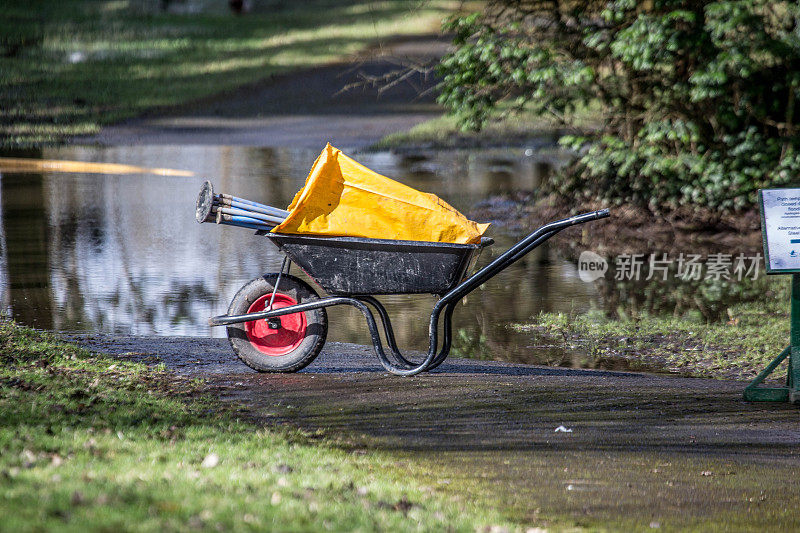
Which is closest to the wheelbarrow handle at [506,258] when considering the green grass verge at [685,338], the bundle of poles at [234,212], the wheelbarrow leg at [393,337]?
the wheelbarrow leg at [393,337]

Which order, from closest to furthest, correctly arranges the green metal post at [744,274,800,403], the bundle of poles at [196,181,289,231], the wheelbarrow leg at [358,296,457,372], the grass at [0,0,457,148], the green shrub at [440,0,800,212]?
the green metal post at [744,274,800,403] → the bundle of poles at [196,181,289,231] → the wheelbarrow leg at [358,296,457,372] → the green shrub at [440,0,800,212] → the grass at [0,0,457,148]

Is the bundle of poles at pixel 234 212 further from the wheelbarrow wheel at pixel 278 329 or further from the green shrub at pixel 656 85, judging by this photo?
the green shrub at pixel 656 85

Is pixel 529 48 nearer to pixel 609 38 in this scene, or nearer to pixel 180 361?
pixel 609 38

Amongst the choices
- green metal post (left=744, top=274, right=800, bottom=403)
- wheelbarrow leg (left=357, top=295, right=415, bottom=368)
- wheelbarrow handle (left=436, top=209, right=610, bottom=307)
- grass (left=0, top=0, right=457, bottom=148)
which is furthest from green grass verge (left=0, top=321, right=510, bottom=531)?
grass (left=0, top=0, right=457, bottom=148)

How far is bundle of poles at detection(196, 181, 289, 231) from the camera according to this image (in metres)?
7.21


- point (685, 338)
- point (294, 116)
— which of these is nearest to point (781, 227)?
point (685, 338)

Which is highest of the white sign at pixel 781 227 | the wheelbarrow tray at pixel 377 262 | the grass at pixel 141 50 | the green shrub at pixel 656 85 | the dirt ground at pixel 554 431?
the grass at pixel 141 50

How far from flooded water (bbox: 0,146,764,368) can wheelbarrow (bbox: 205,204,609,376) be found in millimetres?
1380

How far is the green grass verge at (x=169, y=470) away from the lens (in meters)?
4.23

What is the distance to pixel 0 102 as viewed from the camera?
27.5m

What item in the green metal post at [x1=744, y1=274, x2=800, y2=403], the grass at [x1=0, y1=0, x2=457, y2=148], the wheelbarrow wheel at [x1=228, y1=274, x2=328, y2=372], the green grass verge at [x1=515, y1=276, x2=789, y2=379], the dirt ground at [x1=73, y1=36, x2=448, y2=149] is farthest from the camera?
the grass at [x1=0, y1=0, x2=457, y2=148]

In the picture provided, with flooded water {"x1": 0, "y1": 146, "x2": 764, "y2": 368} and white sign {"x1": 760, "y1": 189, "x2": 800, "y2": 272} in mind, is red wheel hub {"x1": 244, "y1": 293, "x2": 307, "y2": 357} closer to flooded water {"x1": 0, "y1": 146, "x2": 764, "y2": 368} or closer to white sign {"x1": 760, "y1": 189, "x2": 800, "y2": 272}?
flooded water {"x1": 0, "y1": 146, "x2": 764, "y2": 368}

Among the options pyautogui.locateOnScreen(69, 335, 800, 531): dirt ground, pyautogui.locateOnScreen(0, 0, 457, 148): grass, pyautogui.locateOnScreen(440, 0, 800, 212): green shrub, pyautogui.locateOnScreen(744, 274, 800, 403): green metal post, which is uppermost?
pyautogui.locateOnScreen(0, 0, 457, 148): grass

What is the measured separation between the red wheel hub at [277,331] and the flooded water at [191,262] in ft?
4.47
